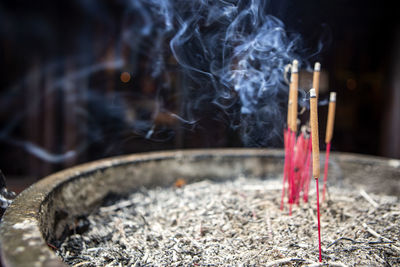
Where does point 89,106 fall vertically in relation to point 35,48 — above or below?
below

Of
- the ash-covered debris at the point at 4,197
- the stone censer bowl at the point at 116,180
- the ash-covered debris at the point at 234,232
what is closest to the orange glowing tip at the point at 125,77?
the stone censer bowl at the point at 116,180

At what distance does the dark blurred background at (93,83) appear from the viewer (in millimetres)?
4215

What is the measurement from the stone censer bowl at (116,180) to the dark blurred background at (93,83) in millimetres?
1556

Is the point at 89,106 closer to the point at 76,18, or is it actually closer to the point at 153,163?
the point at 76,18

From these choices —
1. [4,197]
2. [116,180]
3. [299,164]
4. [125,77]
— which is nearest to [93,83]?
[125,77]

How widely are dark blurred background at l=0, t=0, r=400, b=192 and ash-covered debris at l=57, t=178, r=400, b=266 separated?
7.36 feet

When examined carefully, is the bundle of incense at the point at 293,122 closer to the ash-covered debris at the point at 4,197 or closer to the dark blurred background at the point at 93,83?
the ash-covered debris at the point at 4,197

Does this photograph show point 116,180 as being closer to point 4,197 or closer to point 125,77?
point 4,197

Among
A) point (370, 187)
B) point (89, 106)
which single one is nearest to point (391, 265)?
point (370, 187)

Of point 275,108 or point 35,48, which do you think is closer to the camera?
point 275,108

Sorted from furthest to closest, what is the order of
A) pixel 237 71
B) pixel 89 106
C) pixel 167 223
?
pixel 89 106 < pixel 237 71 < pixel 167 223

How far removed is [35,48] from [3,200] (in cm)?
357

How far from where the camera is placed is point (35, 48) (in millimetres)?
4219

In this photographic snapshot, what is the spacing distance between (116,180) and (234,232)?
99cm
